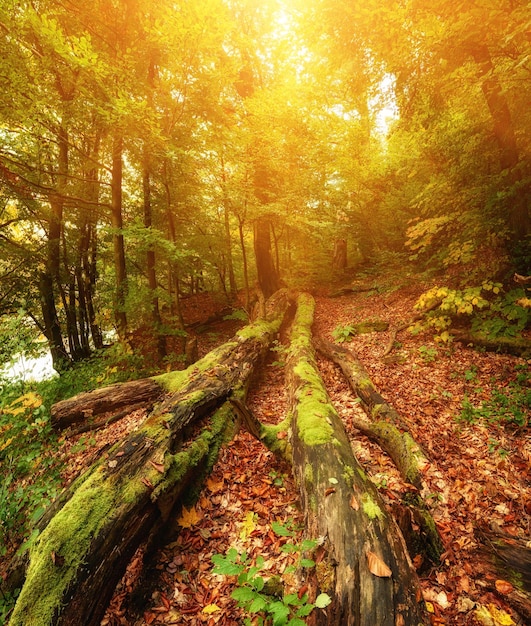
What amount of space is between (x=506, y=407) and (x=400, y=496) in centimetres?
268

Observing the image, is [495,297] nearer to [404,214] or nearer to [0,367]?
[404,214]

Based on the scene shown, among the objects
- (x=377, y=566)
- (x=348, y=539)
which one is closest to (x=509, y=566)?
(x=377, y=566)

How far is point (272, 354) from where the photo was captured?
28.5ft

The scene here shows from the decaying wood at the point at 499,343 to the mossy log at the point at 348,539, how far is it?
172 inches

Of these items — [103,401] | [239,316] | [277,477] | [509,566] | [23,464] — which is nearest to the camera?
[509,566]

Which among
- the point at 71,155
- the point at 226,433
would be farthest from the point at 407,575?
the point at 71,155

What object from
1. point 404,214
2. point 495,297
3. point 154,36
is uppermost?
point 154,36

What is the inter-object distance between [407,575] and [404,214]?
12.6 meters

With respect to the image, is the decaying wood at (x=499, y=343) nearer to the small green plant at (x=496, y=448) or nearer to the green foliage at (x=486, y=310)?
the green foliage at (x=486, y=310)

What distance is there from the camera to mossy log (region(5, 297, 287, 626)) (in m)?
2.25

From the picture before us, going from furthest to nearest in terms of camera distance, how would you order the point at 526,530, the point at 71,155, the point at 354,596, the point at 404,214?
the point at 404,214 < the point at 71,155 < the point at 526,530 < the point at 354,596

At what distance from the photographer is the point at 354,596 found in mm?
2096

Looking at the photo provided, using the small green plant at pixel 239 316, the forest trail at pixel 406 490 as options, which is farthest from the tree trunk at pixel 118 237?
the small green plant at pixel 239 316

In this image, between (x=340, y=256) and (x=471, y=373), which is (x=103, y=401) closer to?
(x=471, y=373)
